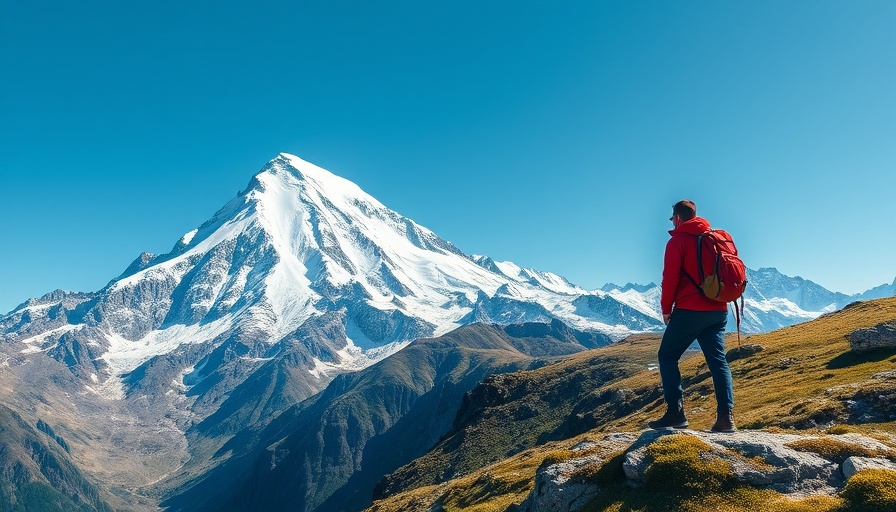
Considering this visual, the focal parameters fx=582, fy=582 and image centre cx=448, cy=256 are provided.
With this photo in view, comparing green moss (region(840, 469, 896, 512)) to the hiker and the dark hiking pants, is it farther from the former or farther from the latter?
the dark hiking pants

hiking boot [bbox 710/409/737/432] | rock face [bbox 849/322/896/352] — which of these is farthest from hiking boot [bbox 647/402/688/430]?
rock face [bbox 849/322/896/352]

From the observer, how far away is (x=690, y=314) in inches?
683

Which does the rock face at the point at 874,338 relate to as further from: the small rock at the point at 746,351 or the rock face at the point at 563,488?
the rock face at the point at 563,488

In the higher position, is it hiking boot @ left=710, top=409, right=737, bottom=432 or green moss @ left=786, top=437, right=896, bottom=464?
hiking boot @ left=710, top=409, right=737, bottom=432

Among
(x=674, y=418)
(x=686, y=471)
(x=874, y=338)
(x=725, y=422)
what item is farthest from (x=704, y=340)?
(x=874, y=338)

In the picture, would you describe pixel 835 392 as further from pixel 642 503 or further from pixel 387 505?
pixel 387 505

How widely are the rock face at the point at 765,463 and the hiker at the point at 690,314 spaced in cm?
140

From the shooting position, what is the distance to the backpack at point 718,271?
655 inches

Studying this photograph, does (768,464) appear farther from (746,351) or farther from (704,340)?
(746,351)

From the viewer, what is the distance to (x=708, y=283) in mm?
16719

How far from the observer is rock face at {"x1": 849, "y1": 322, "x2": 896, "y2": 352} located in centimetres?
4166

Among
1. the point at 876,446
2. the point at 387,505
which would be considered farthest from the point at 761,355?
the point at 876,446

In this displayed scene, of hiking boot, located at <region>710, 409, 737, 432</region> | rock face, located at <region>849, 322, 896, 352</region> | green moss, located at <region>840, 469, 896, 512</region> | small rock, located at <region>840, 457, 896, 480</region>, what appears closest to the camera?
green moss, located at <region>840, 469, 896, 512</region>

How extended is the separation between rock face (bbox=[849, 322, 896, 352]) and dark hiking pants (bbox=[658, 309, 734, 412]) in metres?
32.8
